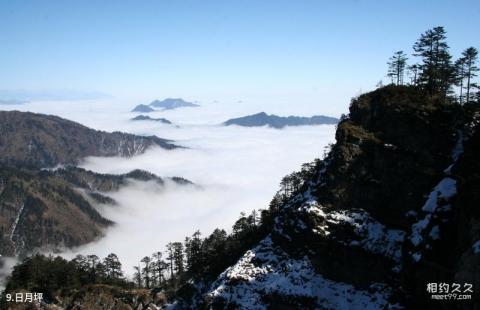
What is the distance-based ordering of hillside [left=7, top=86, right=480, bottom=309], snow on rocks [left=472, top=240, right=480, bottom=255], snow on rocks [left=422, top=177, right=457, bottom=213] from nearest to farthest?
snow on rocks [left=472, top=240, right=480, bottom=255]
snow on rocks [left=422, top=177, right=457, bottom=213]
hillside [left=7, top=86, right=480, bottom=309]

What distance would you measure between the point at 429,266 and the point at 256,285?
977 inches

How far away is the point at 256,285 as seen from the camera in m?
54.2

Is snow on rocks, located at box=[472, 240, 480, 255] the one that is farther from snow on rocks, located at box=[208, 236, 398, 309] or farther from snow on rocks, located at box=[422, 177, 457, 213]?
snow on rocks, located at box=[208, 236, 398, 309]

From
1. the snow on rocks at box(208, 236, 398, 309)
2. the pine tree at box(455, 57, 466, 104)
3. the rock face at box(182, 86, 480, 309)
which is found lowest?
the snow on rocks at box(208, 236, 398, 309)

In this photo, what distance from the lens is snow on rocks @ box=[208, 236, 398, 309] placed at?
159 feet

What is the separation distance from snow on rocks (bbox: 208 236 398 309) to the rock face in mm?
132

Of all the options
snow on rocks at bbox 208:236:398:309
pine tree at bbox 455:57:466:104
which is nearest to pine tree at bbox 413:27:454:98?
pine tree at bbox 455:57:466:104

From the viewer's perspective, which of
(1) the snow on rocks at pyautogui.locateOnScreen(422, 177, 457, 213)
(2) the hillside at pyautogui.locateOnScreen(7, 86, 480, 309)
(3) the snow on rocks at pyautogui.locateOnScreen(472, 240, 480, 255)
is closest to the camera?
(3) the snow on rocks at pyautogui.locateOnScreen(472, 240, 480, 255)

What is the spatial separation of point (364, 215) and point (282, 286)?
1479 centimetres

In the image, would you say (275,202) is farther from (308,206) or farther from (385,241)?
(385,241)

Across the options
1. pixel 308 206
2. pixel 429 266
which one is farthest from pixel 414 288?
pixel 308 206

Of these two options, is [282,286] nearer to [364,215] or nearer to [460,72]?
[364,215]

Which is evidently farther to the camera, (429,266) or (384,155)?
(384,155)

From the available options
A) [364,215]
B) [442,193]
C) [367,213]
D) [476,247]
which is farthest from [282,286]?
[476,247]
